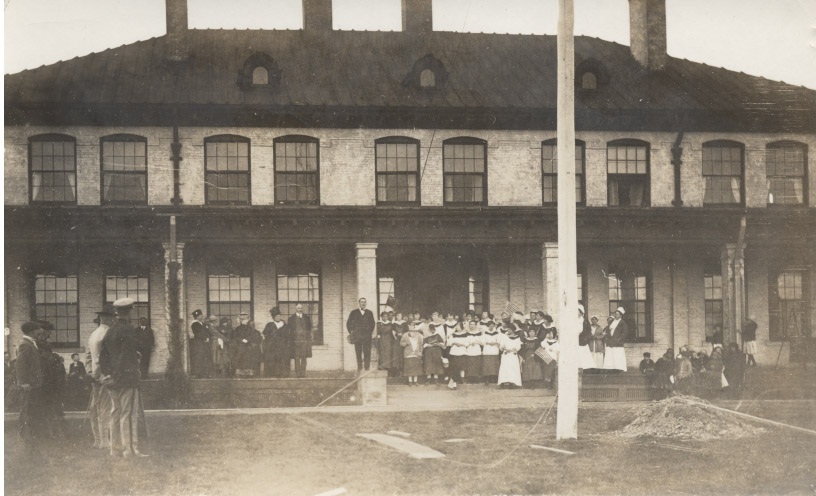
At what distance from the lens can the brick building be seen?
35.1 ft

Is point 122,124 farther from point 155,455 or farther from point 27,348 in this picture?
point 155,455

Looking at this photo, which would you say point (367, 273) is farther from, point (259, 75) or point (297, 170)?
point (259, 75)

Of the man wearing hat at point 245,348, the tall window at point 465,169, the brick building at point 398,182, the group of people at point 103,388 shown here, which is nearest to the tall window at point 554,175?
the brick building at point 398,182

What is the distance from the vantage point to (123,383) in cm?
930

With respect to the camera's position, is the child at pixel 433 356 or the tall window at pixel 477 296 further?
the tall window at pixel 477 296

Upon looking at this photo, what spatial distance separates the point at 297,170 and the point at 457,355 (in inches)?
139

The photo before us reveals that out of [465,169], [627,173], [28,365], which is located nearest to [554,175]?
[627,173]

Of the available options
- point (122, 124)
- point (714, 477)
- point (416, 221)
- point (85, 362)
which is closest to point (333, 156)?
point (416, 221)

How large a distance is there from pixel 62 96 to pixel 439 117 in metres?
4.97

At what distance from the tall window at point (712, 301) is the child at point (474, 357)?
2.89 m

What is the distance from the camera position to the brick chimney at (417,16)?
12844 millimetres

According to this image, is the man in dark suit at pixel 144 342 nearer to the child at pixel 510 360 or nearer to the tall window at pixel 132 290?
the tall window at pixel 132 290

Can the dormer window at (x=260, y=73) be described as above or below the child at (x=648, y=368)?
above

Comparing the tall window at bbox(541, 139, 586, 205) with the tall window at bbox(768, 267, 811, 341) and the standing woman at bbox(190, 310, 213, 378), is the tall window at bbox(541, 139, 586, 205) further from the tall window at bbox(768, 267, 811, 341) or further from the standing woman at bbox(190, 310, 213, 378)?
the standing woman at bbox(190, 310, 213, 378)
